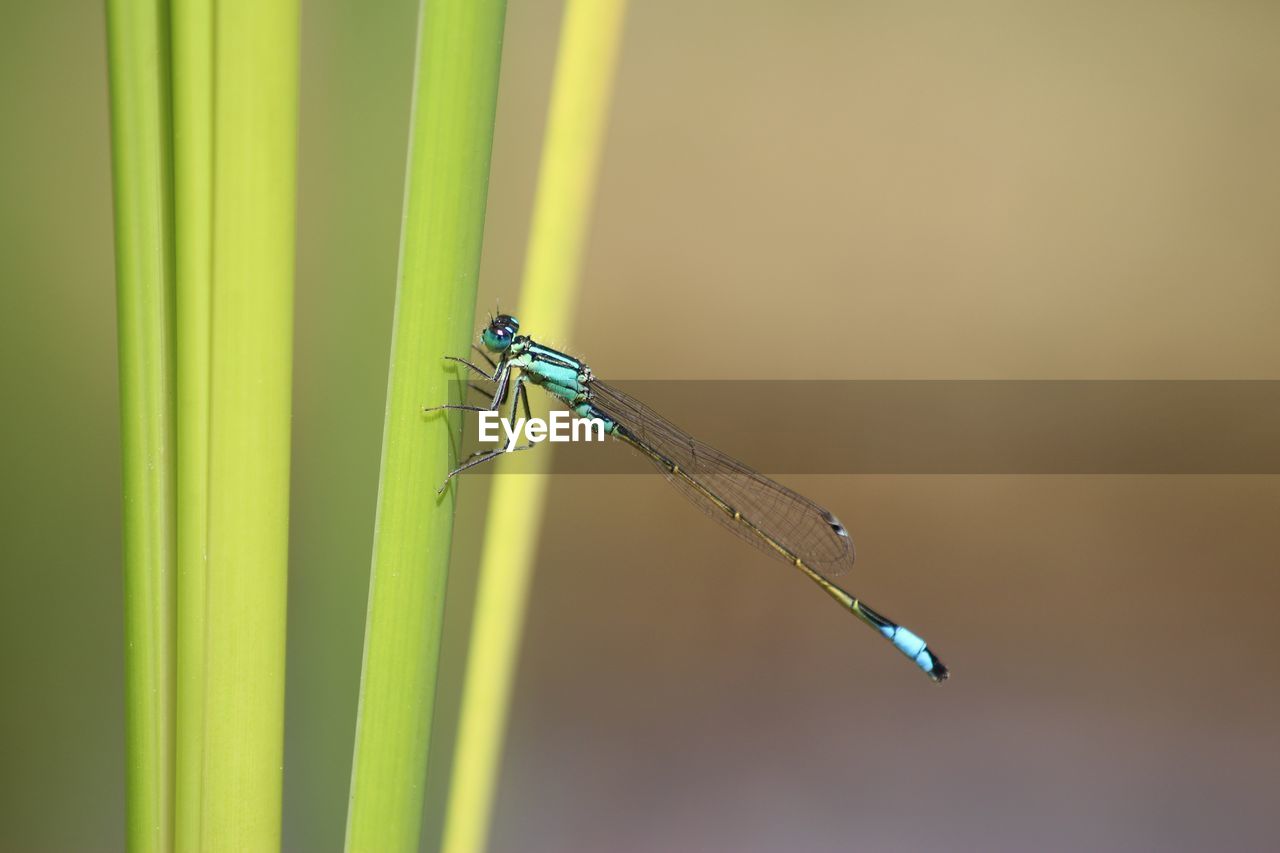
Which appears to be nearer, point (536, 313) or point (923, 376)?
point (536, 313)

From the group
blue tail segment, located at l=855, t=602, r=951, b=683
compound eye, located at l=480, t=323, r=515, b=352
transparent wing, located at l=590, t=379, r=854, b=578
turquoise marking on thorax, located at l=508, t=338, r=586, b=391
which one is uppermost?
compound eye, located at l=480, t=323, r=515, b=352

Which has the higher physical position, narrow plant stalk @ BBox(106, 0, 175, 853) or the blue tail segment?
narrow plant stalk @ BBox(106, 0, 175, 853)

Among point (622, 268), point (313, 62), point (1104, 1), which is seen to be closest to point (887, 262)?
point (622, 268)

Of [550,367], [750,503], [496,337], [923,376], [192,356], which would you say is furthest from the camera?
[923,376]

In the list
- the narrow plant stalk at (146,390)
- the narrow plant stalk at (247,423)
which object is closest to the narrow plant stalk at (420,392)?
the narrow plant stalk at (247,423)

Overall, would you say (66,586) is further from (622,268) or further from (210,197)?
(622,268)

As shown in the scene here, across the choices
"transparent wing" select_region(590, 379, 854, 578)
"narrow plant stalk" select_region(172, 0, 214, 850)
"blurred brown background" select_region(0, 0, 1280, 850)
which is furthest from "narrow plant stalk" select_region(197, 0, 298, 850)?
"blurred brown background" select_region(0, 0, 1280, 850)

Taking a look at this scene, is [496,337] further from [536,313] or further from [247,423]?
[247,423]

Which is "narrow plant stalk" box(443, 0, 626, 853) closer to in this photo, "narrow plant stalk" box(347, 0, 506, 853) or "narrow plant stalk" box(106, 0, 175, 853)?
"narrow plant stalk" box(347, 0, 506, 853)

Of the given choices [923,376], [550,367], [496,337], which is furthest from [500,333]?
[923,376]
